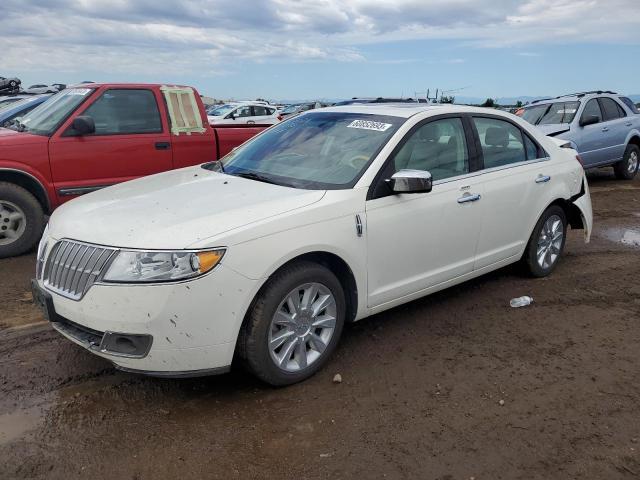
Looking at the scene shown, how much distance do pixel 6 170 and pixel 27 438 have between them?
3954 millimetres

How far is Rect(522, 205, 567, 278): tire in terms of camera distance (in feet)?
17.5

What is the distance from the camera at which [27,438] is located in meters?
3.02

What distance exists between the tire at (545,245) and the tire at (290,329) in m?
2.45

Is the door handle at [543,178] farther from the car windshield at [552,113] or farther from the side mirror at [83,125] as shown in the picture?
the car windshield at [552,113]

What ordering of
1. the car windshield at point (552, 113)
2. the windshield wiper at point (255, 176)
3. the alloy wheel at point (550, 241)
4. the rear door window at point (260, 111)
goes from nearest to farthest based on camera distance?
the windshield wiper at point (255, 176), the alloy wheel at point (550, 241), the car windshield at point (552, 113), the rear door window at point (260, 111)

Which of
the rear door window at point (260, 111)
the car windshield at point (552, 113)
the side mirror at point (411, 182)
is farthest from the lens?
the rear door window at point (260, 111)

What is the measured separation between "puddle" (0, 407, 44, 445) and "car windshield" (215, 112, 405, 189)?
201 cm

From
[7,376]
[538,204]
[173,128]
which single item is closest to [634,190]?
[538,204]

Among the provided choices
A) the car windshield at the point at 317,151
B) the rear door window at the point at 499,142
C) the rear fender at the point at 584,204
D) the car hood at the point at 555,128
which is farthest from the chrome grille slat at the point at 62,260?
the car hood at the point at 555,128

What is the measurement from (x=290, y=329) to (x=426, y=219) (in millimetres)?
1313

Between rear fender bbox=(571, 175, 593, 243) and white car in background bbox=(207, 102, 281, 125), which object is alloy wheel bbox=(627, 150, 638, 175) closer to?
rear fender bbox=(571, 175, 593, 243)

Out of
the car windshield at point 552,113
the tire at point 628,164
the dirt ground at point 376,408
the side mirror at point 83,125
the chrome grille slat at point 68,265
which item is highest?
the side mirror at point 83,125

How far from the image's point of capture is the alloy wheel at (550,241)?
5.46m

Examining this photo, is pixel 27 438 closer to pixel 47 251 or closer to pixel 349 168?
pixel 47 251
